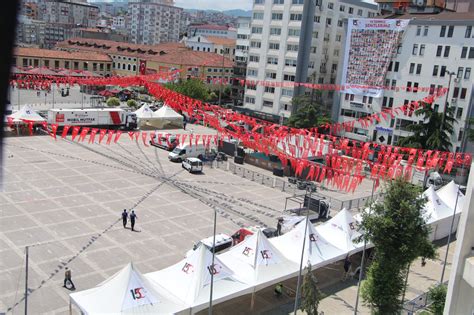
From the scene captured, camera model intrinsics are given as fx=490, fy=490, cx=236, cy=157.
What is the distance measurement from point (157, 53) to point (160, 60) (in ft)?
20.9

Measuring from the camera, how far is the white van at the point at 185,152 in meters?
38.3

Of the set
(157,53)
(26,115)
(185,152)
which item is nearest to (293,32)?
(185,152)

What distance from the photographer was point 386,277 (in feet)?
49.4

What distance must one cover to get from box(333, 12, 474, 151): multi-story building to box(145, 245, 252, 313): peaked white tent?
1316 inches

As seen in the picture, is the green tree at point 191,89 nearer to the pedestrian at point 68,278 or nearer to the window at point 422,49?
the window at point 422,49

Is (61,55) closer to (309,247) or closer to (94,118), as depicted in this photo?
(94,118)

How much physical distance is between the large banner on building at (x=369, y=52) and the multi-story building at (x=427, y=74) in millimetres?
738

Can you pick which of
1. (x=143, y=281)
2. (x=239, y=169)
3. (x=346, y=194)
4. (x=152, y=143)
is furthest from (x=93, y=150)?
(x=143, y=281)

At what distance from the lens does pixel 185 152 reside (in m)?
38.5

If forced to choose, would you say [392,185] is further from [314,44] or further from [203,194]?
[314,44]

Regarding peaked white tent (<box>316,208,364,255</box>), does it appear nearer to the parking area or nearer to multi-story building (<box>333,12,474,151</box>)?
the parking area

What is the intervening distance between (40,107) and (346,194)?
39.9m

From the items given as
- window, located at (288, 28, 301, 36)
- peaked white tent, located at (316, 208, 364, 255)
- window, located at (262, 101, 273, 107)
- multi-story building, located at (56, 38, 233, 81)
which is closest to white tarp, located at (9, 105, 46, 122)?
window, located at (262, 101, 273, 107)

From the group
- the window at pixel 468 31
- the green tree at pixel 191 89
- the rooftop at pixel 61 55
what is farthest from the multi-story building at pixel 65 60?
the window at pixel 468 31
